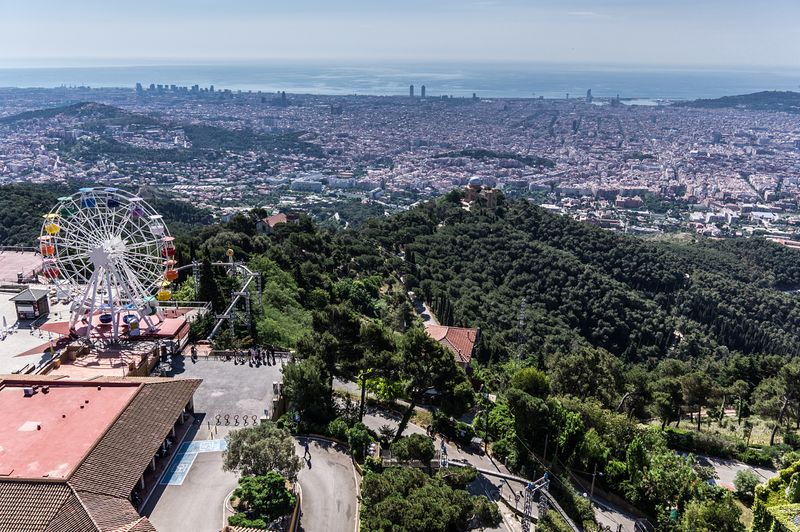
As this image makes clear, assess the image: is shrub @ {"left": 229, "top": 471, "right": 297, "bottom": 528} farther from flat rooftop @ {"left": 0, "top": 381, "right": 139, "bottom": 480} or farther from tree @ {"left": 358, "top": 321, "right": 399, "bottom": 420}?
tree @ {"left": 358, "top": 321, "right": 399, "bottom": 420}

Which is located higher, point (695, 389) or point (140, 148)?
point (140, 148)

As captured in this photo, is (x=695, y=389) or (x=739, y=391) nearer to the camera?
(x=695, y=389)

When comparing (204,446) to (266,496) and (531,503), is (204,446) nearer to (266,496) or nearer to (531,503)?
(266,496)

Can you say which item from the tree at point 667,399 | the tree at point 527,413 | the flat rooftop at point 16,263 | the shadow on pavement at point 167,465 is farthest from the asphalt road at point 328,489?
the flat rooftop at point 16,263

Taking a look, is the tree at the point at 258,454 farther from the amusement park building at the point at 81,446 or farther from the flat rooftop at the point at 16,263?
the flat rooftop at the point at 16,263

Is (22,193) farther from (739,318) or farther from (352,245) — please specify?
(739,318)

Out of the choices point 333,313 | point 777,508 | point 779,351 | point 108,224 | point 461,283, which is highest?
point 108,224

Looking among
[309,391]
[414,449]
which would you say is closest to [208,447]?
[309,391]

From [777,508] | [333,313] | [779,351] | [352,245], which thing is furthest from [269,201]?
[777,508]
